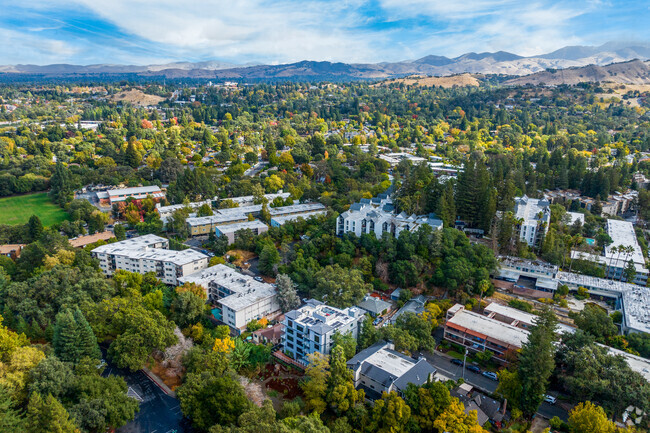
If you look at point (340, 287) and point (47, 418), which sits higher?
point (340, 287)

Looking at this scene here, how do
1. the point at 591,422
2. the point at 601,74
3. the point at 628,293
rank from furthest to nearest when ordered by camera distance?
the point at 601,74, the point at 628,293, the point at 591,422

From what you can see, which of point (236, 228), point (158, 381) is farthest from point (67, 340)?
point (236, 228)

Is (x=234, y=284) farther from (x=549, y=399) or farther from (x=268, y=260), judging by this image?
(x=549, y=399)

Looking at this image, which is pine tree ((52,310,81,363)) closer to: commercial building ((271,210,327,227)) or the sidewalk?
the sidewalk

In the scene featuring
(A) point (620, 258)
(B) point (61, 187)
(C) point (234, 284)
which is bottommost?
(C) point (234, 284)

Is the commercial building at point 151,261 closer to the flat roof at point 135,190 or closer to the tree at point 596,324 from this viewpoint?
the flat roof at point 135,190

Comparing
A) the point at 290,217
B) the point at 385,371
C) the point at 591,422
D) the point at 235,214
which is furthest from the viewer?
the point at 235,214

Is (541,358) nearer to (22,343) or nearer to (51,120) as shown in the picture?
(22,343)
